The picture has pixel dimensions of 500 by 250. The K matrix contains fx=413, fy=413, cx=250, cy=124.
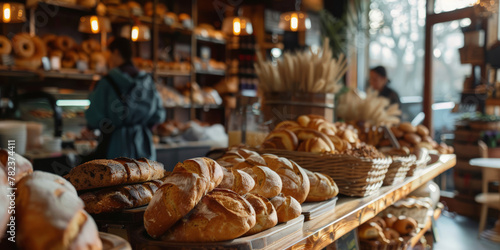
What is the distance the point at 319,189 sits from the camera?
1311 mm

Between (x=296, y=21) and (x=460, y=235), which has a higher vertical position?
(x=296, y=21)

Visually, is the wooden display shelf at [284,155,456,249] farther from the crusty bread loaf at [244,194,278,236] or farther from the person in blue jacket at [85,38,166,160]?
the person in blue jacket at [85,38,166,160]

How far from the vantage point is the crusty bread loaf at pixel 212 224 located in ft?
2.79

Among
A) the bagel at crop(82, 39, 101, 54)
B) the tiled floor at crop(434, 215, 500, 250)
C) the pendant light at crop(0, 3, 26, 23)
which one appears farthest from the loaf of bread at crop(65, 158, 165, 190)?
the bagel at crop(82, 39, 101, 54)

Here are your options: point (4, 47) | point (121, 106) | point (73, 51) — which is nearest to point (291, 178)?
point (121, 106)

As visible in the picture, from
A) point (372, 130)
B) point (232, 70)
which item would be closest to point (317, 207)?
point (372, 130)

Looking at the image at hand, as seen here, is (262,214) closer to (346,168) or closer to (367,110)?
(346,168)

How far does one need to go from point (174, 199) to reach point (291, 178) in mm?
452

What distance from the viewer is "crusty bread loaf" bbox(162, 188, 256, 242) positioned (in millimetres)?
850

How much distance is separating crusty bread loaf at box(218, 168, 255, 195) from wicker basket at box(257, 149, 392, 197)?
50 cm

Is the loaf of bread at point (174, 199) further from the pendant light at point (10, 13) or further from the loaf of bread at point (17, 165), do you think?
the pendant light at point (10, 13)

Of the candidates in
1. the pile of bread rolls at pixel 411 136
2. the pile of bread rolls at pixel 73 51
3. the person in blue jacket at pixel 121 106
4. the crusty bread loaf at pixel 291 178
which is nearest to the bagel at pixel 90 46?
the pile of bread rolls at pixel 73 51

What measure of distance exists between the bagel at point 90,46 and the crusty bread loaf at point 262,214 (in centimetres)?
400

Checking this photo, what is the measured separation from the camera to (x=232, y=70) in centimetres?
653
